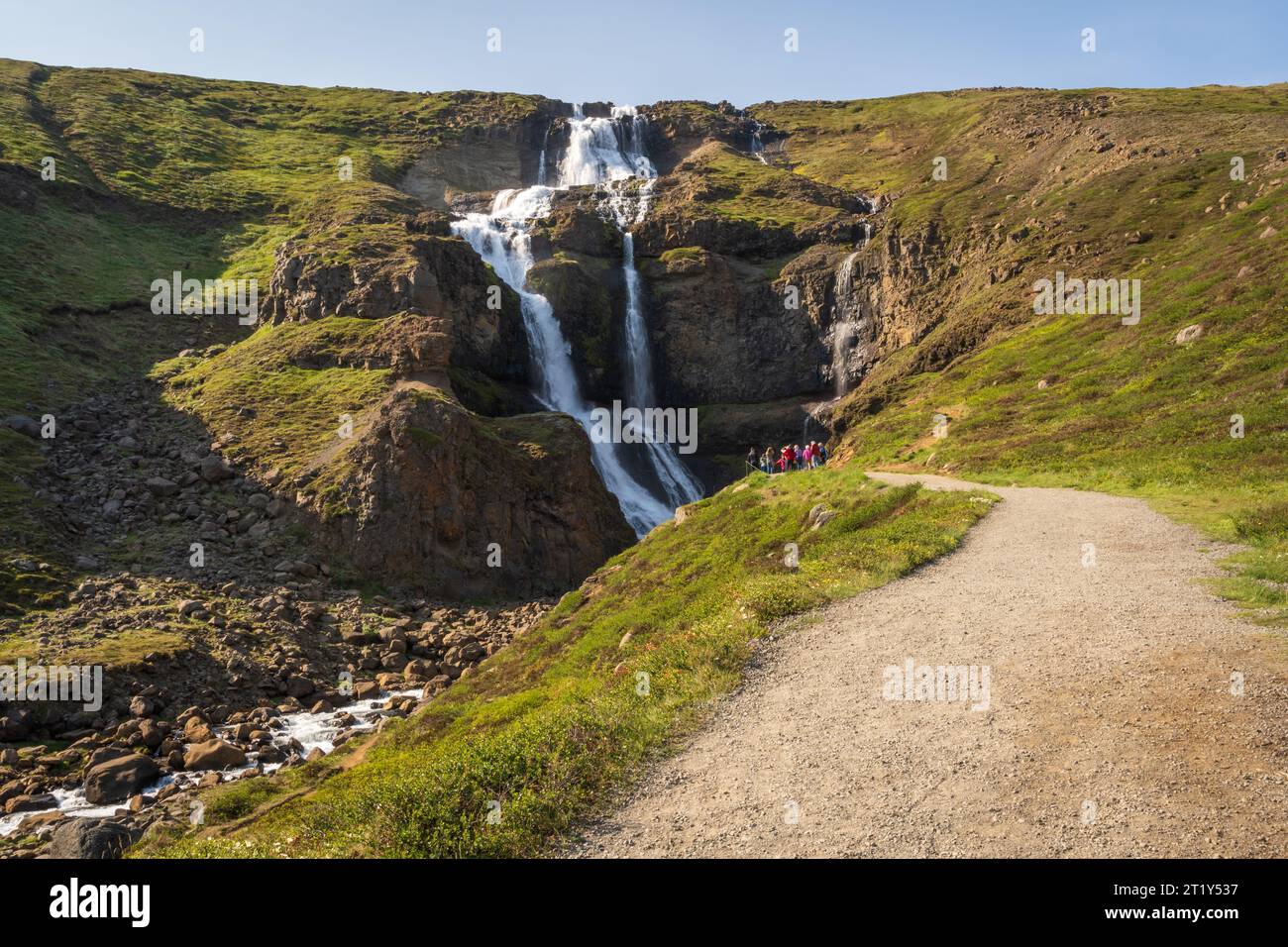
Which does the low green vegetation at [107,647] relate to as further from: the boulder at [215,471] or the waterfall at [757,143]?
the waterfall at [757,143]

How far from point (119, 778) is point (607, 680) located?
1380cm

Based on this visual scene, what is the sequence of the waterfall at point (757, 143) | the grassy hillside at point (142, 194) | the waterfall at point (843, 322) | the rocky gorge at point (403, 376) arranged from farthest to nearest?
1. the waterfall at point (757, 143)
2. the waterfall at point (843, 322)
3. the grassy hillside at point (142, 194)
4. the rocky gorge at point (403, 376)

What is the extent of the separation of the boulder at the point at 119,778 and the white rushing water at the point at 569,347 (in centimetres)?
3171

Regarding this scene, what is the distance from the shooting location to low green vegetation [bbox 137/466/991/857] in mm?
9500

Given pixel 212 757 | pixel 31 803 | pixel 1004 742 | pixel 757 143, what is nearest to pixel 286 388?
pixel 212 757

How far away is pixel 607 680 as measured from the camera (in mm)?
14859

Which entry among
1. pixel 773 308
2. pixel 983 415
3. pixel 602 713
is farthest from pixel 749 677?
pixel 773 308

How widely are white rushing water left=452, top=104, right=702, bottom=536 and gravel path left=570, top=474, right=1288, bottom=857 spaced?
36.7m

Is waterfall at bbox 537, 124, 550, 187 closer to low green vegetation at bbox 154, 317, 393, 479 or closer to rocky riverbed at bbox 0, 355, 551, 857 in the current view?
low green vegetation at bbox 154, 317, 393, 479

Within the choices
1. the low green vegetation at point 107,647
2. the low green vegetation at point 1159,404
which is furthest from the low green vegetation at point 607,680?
the low green vegetation at point 107,647

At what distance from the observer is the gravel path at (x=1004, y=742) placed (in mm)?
7527

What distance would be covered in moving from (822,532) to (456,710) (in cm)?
1080

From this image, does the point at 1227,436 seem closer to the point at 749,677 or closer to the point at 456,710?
the point at 749,677
